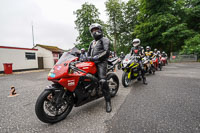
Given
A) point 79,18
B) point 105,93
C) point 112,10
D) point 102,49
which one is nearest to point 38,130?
point 105,93

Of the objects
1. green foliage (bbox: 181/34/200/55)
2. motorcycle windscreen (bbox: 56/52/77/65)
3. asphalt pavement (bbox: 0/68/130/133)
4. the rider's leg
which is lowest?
asphalt pavement (bbox: 0/68/130/133)

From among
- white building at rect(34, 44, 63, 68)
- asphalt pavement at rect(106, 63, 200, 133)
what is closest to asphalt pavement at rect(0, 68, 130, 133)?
asphalt pavement at rect(106, 63, 200, 133)

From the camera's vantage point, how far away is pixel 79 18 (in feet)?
74.7

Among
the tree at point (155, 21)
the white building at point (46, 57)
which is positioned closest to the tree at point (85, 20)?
the white building at point (46, 57)

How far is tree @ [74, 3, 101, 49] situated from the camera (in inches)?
830

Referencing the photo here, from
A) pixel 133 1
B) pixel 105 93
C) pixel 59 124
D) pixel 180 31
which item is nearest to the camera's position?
pixel 59 124

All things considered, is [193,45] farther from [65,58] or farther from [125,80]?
[65,58]

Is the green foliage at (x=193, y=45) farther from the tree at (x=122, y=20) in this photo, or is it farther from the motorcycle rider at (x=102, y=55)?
the motorcycle rider at (x=102, y=55)

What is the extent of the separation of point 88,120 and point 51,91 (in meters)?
0.94

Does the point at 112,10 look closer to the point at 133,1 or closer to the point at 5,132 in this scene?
the point at 133,1

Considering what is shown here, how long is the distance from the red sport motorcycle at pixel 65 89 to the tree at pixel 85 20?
19110 millimetres

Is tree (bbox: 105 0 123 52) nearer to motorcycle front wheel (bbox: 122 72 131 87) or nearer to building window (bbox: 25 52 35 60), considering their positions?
building window (bbox: 25 52 35 60)

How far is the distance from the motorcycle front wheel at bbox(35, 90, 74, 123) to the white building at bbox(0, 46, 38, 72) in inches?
643

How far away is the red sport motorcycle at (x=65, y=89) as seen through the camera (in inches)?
73.8
